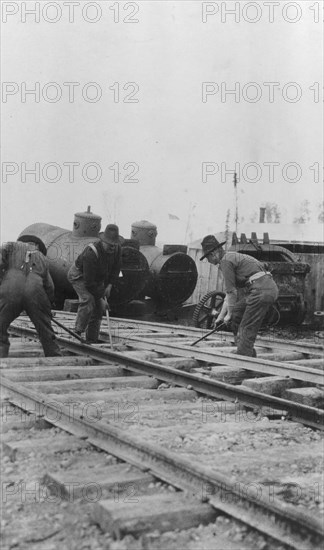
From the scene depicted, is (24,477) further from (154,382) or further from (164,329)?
(164,329)

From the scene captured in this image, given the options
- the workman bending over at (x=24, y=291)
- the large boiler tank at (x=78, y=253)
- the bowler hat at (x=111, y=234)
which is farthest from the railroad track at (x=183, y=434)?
the large boiler tank at (x=78, y=253)

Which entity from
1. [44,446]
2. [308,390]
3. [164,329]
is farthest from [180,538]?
[164,329]

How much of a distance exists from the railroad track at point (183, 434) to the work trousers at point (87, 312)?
1.33 ft

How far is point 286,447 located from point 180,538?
1.67 metres

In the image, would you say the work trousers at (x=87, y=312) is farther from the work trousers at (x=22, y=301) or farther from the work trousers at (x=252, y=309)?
the work trousers at (x=252, y=309)

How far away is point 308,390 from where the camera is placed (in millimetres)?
6352

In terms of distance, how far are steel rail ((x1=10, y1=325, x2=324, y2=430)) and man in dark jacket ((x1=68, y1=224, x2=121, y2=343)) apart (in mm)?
760

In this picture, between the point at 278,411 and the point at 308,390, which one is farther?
the point at 308,390

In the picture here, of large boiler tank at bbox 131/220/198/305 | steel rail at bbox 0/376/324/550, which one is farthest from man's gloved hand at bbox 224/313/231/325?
large boiler tank at bbox 131/220/198/305

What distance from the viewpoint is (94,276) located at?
909 cm

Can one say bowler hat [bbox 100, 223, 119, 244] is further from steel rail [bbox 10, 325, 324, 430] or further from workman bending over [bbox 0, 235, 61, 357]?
steel rail [bbox 10, 325, 324, 430]

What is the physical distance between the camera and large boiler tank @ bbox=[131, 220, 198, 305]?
16188 millimetres

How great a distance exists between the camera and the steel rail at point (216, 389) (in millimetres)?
5477

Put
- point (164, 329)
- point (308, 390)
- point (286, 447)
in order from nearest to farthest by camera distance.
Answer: point (286, 447)
point (308, 390)
point (164, 329)
